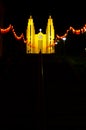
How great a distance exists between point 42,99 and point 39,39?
3023 cm

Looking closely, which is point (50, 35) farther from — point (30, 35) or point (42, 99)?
point (42, 99)

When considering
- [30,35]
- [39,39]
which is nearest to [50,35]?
[30,35]

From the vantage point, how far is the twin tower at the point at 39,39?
33.8 metres

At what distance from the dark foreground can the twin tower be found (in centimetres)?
2188

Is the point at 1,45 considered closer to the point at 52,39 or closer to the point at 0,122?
the point at 52,39

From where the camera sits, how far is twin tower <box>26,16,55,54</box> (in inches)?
1331

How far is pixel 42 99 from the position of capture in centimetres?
639

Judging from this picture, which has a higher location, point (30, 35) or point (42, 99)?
point (30, 35)

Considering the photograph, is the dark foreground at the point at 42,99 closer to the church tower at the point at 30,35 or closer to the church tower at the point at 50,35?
the church tower at the point at 30,35

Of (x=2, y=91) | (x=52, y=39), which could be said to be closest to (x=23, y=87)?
(x=2, y=91)

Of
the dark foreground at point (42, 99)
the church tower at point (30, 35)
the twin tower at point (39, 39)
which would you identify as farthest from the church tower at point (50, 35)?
the dark foreground at point (42, 99)


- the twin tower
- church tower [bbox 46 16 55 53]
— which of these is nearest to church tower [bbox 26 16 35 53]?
the twin tower

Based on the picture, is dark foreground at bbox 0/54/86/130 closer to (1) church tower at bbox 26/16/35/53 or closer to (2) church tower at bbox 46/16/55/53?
(1) church tower at bbox 26/16/35/53

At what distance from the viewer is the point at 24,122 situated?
19.9 feet
